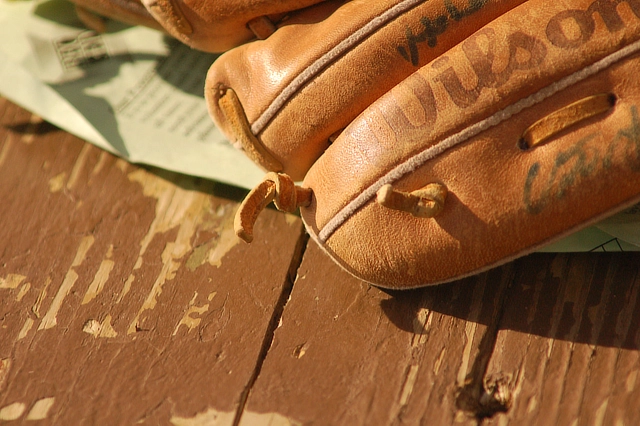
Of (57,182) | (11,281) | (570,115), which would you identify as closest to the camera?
(570,115)

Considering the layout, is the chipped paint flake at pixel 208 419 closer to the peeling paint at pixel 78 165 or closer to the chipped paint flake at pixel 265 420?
the chipped paint flake at pixel 265 420

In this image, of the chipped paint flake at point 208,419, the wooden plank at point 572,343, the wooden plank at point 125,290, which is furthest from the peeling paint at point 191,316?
the wooden plank at point 572,343

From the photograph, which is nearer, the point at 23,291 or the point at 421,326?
the point at 421,326

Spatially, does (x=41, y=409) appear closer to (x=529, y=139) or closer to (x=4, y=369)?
(x=4, y=369)

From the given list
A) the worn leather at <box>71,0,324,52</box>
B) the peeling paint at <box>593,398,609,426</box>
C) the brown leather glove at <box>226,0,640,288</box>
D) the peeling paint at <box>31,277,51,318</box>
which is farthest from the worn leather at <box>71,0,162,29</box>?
the peeling paint at <box>593,398,609,426</box>

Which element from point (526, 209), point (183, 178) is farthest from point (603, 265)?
point (183, 178)

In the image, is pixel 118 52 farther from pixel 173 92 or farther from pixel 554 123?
pixel 554 123

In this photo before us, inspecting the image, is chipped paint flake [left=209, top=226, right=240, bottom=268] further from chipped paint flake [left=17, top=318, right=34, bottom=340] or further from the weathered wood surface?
chipped paint flake [left=17, top=318, right=34, bottom=340]

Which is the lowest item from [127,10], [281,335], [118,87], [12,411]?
[12,411]

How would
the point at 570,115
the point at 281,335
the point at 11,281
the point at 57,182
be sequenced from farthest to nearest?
the point at 57,182, the point at 11,281, the point at 281,335, the point at 570,115

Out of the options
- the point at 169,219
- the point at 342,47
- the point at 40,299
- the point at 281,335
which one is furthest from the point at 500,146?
the point at 40,299
